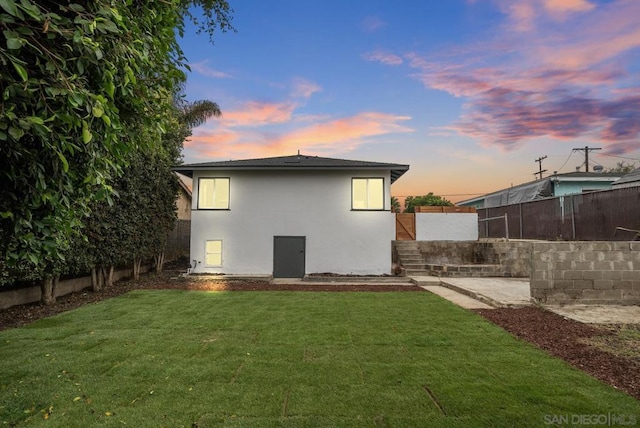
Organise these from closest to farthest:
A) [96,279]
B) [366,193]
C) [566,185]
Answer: [96,279], [366,193], [566,185]

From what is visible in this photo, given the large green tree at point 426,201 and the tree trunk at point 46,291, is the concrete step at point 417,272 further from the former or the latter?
the large green tree at point 426,201

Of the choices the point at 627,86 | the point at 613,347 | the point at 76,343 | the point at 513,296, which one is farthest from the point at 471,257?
the point at 76,343

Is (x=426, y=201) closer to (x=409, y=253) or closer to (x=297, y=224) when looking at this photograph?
(x=409, y=253)

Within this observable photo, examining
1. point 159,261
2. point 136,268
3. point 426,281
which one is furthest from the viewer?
point 159,261

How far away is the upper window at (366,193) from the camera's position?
12938 millimetres

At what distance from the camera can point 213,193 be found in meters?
13.3

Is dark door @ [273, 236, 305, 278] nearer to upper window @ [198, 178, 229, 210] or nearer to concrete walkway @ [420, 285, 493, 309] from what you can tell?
upper window @ [198, 178, 229, 210]

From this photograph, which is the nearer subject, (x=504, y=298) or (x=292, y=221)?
(x=504, y=298)

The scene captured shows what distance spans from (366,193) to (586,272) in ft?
24.0

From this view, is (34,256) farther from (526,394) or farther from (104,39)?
(526,394)

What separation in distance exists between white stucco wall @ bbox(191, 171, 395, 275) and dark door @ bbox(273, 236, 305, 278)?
0.21 m

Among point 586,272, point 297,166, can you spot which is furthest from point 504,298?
point 297,166

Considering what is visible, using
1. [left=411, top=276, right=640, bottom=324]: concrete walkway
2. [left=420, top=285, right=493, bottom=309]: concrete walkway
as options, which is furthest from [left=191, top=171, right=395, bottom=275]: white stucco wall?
[left=420, top=285, right=493, bottom=309]: concrete walkway

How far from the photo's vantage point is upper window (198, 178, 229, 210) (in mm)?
13258
